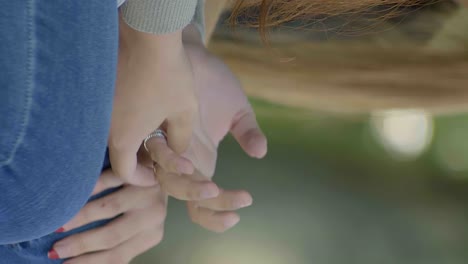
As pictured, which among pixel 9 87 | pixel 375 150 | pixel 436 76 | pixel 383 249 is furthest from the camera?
pixel 375 150

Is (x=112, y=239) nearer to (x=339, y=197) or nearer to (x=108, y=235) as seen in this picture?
(x=108, y=235)

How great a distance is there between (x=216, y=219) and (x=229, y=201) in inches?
1.5

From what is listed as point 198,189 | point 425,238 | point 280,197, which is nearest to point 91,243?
point 198,189

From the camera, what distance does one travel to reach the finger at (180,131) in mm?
587

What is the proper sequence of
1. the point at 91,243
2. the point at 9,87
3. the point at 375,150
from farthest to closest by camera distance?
the point at 375,150, the point at 91,243, the point at 9,87

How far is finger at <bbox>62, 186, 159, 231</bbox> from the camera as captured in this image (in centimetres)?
64

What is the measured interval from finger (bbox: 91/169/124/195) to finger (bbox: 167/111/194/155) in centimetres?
6

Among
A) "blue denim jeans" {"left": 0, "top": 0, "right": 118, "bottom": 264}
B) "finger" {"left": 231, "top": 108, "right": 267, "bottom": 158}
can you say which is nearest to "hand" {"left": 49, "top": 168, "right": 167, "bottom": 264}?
"finger" {"left": 231, "top": 108, "right": 267, "bottom": 158}

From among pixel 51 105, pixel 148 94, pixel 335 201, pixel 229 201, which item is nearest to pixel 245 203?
pixel 229 201

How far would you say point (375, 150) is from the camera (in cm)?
207

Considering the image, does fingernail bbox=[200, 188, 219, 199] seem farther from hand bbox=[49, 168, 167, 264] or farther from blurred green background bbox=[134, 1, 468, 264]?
blurred green background bbox=[134, 1, 468, 264]

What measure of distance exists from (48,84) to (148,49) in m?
0.19

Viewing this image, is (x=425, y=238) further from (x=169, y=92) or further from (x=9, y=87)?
(x=9, y=87)

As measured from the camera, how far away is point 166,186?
0.59 meters
